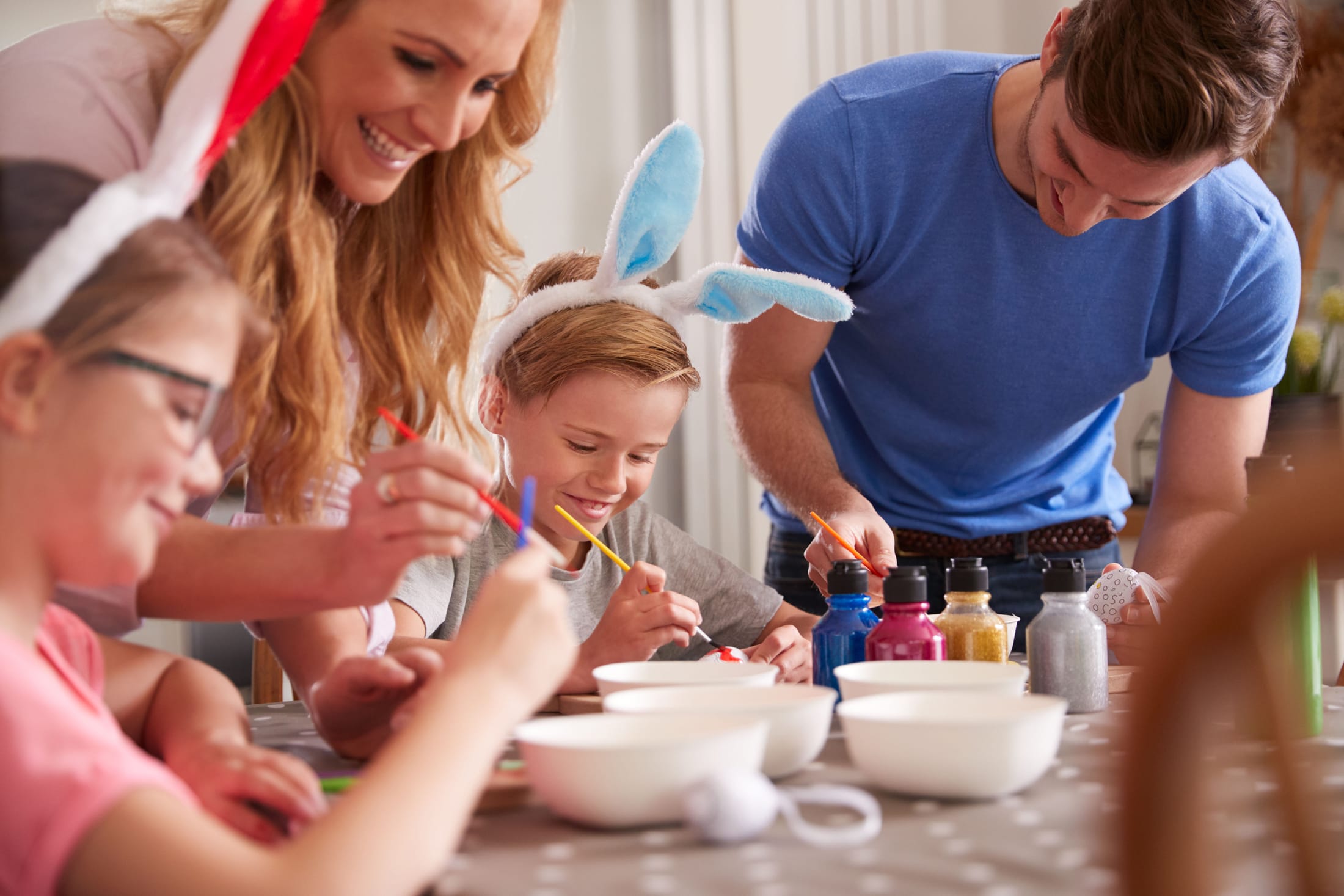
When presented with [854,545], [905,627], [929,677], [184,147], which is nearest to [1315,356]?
[854,545]

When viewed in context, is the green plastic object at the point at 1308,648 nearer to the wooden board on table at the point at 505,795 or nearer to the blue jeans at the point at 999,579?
the wooden board on table at the point at 505,795

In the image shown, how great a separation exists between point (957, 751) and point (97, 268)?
0.57 m

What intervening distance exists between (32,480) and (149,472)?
6 centimetres

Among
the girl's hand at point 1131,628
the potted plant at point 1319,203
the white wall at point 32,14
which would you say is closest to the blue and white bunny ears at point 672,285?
the girl's hand at point 1131,628

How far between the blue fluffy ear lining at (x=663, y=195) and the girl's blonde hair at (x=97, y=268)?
0.84 m

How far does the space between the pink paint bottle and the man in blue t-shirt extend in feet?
1.63

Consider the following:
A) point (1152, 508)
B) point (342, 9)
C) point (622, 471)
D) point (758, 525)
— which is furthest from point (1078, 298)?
point (758, 525)

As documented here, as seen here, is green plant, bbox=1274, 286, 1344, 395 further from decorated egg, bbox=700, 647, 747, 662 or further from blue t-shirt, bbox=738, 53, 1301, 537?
decorated egg, bbox=700, 647, 747, 662

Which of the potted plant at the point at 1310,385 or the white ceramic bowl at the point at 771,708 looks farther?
the potted plant at the point at 1310,385

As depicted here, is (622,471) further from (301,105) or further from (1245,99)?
(1245,99)

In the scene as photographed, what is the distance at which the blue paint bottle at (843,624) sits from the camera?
1165mm

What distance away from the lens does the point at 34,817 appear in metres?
0.58

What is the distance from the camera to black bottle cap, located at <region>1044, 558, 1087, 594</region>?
105cm

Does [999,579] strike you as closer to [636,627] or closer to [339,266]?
[636,627]
